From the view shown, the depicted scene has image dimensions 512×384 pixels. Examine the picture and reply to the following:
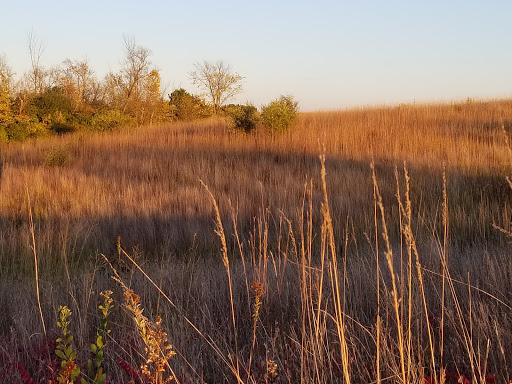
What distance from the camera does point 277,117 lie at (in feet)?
48.1

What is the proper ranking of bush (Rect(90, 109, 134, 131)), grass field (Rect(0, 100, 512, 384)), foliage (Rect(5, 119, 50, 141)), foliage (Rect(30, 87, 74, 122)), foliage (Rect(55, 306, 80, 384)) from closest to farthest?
foliage (Rect(55, 306, 80, 384)) → grass field (Rect(0, 100, 512, 384)) → foliage (Rect(5, 119, 50, 141)) → bush (Rect(90, 109, 134, 131)) → foliage (Rect(30, 87, 74, 122))

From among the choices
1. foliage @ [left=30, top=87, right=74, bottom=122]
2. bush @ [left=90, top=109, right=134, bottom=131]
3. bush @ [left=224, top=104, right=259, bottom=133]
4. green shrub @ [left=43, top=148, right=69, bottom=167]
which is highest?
foliage @ [left=30, top=87, right=74, bottom=122]

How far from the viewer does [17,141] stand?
19.4 m

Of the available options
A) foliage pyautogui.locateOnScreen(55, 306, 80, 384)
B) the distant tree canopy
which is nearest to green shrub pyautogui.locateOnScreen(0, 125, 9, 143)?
the distant tree canopy

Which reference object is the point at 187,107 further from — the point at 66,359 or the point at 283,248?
the point at 66,359

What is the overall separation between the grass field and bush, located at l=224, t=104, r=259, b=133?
610 millimetres

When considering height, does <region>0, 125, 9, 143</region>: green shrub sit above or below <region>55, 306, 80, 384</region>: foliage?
above

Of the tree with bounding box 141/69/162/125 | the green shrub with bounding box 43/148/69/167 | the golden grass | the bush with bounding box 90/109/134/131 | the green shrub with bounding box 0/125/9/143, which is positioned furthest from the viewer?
the tree with bounding box 141/69/162/125

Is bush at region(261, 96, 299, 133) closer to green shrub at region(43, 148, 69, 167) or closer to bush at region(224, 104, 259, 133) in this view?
bush at region(224, 104, 259, 133)

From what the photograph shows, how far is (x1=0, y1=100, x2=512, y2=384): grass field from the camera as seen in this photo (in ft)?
7.41

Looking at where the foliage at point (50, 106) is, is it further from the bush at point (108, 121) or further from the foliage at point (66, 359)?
the foliage at point (66, 359)

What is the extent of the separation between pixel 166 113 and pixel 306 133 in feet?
54.8

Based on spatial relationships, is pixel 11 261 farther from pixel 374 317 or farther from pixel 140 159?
pixel 140 159

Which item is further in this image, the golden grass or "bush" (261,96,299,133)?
"bush" (261,96,299,133)
